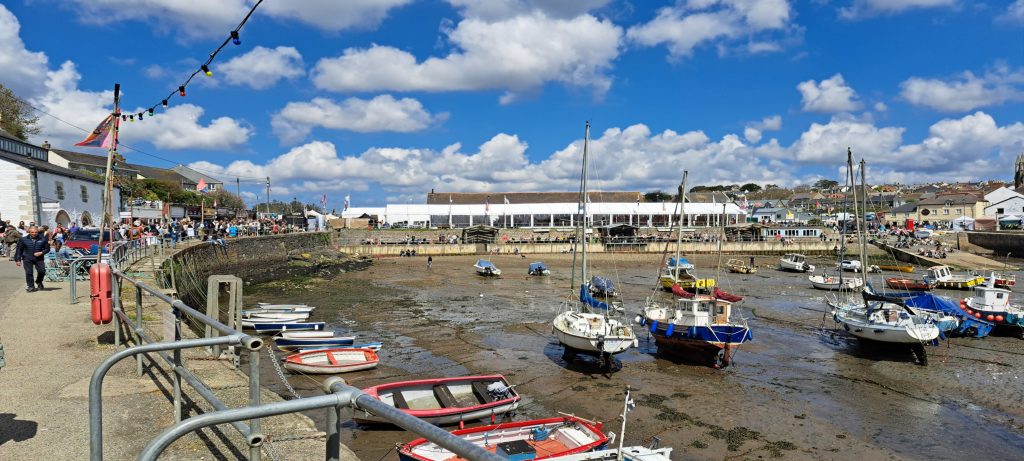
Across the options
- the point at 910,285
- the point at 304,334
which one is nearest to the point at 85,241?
the point at 304,334

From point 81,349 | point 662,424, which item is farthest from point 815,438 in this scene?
point 81,349

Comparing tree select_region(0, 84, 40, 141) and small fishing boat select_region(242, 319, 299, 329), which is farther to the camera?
tree select_region(0, 84, 40, 141)

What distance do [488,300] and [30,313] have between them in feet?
81.2

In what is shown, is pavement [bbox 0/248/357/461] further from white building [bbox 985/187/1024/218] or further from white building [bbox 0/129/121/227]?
white building [bbox 985/187/1024/218]

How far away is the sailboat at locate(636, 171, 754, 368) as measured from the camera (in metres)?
20.2

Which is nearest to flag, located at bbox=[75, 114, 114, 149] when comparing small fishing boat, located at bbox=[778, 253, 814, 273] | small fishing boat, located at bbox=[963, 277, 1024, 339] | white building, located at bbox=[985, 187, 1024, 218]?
small fishing boat, located at bbox=[963, 277, 1024, 339]

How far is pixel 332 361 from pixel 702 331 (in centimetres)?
1267

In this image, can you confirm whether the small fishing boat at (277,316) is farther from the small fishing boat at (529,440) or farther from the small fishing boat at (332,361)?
the small fishing boat at (529,440)

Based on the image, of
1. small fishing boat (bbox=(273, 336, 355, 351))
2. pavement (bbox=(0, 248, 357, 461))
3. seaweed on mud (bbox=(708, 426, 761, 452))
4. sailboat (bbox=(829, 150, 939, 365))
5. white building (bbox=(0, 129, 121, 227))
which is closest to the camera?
pavement (bbox=(0, 248, 357, 461))

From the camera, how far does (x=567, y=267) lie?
5888 centimetres

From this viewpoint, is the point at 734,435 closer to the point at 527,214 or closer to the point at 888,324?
the point at 888,324

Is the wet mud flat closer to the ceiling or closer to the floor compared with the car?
closer to the floor

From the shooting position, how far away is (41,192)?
33312 mm

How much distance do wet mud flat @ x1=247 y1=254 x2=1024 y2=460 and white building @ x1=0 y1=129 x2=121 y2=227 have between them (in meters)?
13.1
